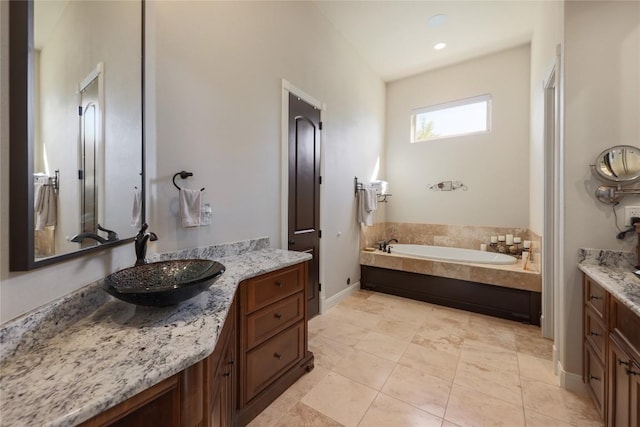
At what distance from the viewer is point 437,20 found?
292cm

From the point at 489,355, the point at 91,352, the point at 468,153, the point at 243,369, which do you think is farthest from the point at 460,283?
the point at 91,352

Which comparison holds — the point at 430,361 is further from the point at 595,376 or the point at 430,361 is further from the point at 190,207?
the point at 190,207

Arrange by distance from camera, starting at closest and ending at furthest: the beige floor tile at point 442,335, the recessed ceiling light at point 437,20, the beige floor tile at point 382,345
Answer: the beige floor tile at point 382,345 → the beige floor tile at point 442,335 → the recessed ceiling light at point 437,20

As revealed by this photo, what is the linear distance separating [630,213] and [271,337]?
2.38m

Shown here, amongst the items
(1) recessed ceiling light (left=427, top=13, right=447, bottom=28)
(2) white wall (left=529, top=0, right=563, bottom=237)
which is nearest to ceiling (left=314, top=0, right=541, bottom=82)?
(1) recessed ceiling light (left=427, top=13, right=447, bottom=28)

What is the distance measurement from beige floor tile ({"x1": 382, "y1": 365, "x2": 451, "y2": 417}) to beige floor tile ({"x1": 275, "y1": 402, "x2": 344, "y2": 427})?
0.46m

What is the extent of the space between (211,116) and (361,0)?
2095 millimetres

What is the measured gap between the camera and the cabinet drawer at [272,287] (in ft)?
4.91

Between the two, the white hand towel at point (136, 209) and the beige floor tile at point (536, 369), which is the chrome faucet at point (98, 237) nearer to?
the white hand towel at point (136, 209)

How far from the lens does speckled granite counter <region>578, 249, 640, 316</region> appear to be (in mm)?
1180

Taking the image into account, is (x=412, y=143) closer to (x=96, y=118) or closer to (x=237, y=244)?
(x=237, y=244)

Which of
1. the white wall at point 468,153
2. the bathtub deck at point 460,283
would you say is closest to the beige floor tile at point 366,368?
the bathtub deck at point 460,283

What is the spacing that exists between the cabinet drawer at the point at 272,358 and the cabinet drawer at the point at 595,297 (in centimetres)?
178

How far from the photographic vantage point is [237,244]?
2.03m
